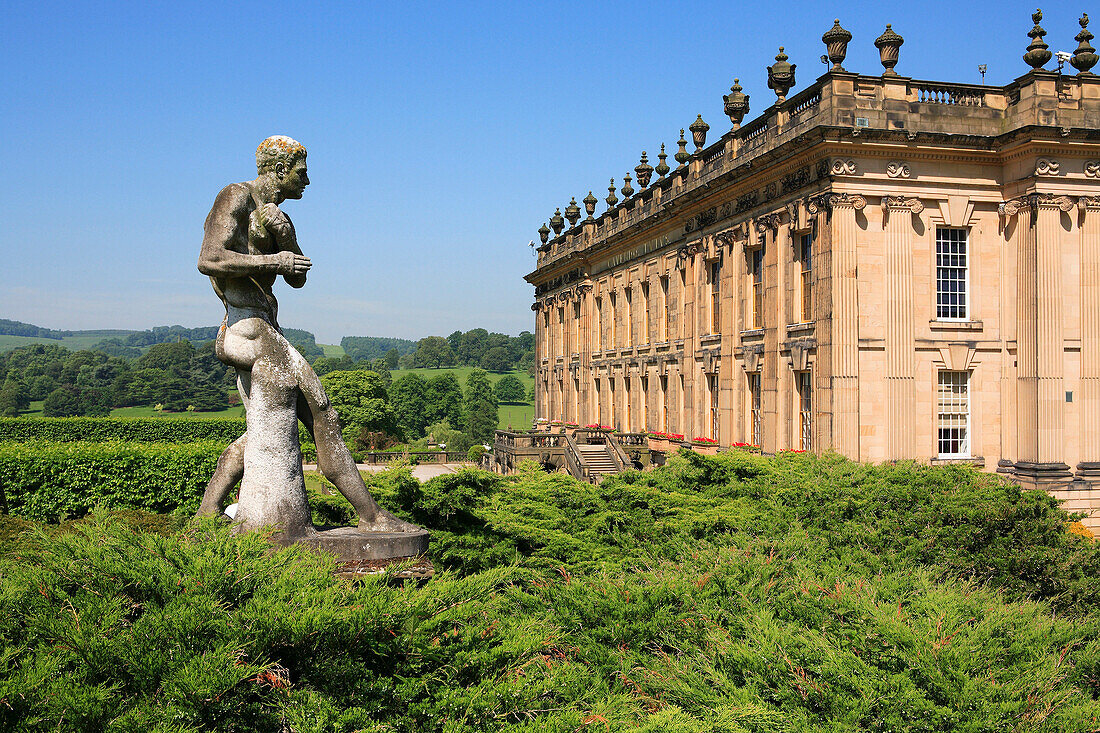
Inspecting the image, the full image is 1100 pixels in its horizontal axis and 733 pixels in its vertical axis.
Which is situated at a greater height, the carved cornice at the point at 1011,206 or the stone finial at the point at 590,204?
the stone finial at the point at 590,204

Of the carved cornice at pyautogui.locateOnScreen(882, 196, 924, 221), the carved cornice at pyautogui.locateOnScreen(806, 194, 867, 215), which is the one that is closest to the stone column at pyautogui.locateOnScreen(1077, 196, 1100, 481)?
the carved cornice at pyautogui.locateOnScreen(882, 196, 924, 221)

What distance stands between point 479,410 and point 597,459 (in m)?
95.3

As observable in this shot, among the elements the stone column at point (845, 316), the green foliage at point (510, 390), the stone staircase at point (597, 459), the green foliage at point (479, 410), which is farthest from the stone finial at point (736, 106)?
Result: the green foliage at point (510, 390)

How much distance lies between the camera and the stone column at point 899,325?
2866cm

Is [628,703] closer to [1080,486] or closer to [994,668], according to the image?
[994,668]

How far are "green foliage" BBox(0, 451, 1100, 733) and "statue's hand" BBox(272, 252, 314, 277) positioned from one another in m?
2.17

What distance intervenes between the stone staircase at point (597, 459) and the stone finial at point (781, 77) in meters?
16.7

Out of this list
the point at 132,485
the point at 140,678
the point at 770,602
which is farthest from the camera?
the point at 132,485

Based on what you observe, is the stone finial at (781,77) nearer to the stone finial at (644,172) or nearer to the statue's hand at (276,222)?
the stone finial at (644,172)

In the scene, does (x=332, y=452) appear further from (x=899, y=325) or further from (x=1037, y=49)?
(x=1037, y=49)

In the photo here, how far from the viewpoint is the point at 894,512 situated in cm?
1520

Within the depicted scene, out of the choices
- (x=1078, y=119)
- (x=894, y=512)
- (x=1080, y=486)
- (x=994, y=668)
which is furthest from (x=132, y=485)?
(x=1078, y=119)

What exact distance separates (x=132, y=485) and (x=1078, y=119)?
3131 cm

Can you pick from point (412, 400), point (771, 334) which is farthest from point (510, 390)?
point (771, 334)
